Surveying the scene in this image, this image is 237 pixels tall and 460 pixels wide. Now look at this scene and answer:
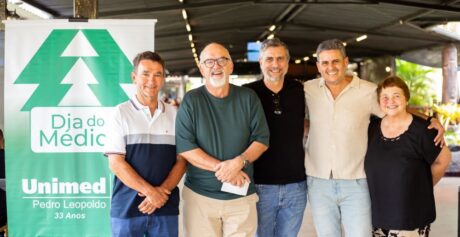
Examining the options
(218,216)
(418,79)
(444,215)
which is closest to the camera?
(218,216)

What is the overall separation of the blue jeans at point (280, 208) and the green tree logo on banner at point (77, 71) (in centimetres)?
110

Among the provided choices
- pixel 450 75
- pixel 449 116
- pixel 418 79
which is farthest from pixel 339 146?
pixel 418 79

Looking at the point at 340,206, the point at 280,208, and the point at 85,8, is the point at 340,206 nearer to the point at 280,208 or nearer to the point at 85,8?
the point at 280,208

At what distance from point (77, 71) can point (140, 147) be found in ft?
3.00

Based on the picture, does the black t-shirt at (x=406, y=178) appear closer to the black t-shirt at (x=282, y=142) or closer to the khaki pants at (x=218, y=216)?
the black t-shirt at (x=282, y=142)

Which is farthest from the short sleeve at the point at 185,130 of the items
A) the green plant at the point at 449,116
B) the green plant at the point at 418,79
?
the green plant at the point at 418,79

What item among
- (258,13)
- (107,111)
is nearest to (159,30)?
(258,13)

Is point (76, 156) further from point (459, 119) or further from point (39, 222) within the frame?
point (459, 119)

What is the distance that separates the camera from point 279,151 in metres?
2.86

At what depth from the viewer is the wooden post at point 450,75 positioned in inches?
522

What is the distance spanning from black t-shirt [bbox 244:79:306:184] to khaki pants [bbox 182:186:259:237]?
0.23 metres

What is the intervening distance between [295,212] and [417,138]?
816mm

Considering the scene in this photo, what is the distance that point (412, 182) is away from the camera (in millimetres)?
2650

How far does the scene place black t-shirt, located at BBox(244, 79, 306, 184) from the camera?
285 centimetres
